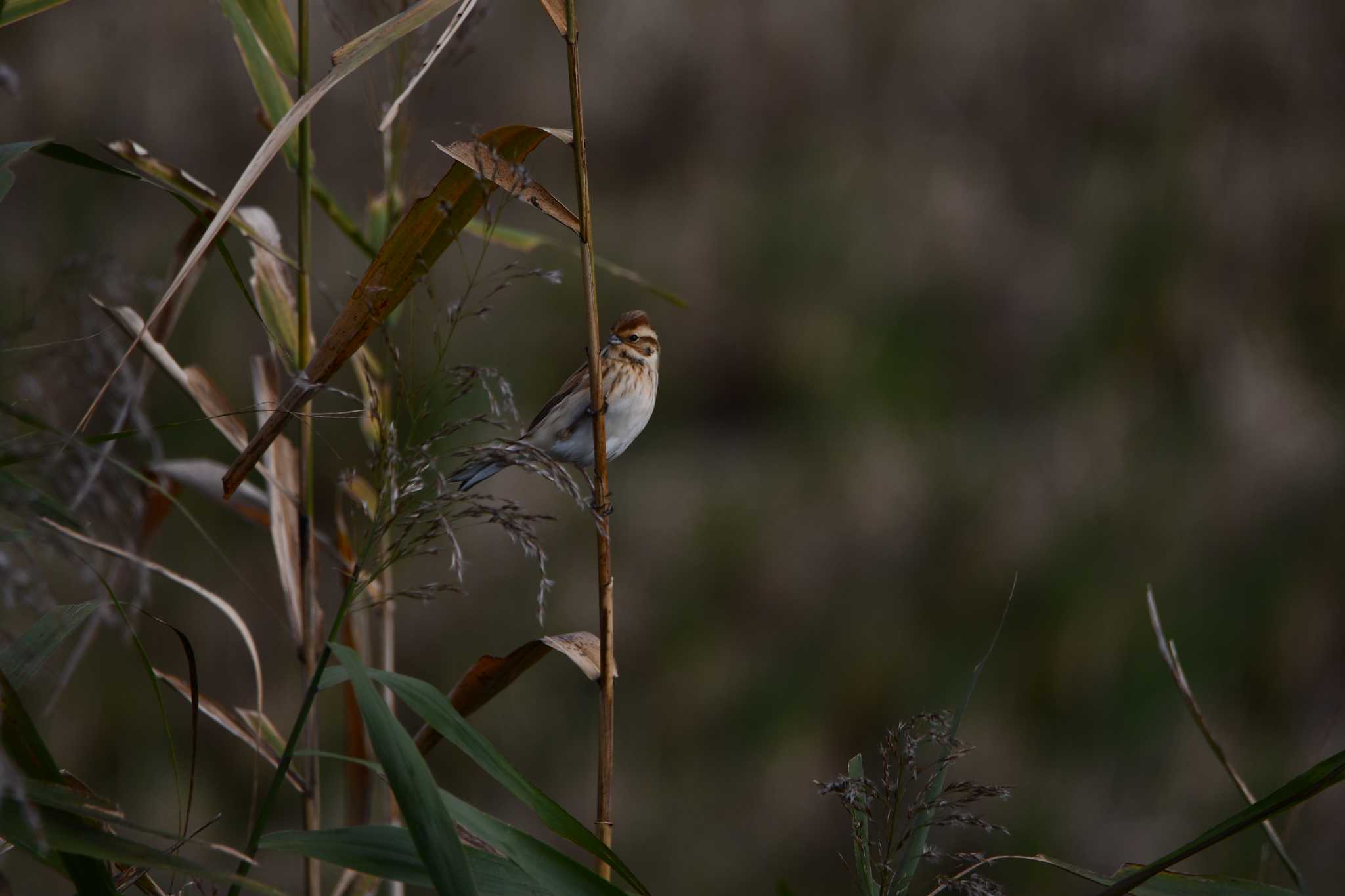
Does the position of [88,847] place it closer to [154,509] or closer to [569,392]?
[154,509]

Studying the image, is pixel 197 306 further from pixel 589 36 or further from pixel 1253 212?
pixel 1253 212

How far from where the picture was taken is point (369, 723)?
0.98 meters

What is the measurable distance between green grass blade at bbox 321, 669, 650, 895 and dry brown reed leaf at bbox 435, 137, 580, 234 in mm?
473

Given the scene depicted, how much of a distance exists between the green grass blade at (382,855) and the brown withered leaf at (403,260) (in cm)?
36

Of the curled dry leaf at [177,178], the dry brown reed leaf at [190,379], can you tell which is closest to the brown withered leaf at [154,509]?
the dry brown reed leaf at [190,379]

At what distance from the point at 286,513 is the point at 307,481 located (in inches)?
7.6

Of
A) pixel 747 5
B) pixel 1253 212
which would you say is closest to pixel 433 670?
pixel 747 5

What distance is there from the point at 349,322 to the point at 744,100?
5.51m

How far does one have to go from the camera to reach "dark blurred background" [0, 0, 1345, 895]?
548cm

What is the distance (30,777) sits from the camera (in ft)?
3.13

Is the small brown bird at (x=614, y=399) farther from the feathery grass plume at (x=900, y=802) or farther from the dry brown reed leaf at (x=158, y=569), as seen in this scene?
the feathery grass plume at (x=900, y=802)

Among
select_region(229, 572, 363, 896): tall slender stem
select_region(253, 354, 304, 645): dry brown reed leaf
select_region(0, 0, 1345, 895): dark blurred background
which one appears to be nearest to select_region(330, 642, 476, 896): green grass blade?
select_region(229, 572, 363, 896): tall slender stem

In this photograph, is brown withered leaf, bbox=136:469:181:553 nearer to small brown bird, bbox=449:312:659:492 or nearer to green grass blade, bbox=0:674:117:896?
small brown bird, bbox=449:312:659:492

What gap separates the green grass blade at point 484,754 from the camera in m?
1.04
